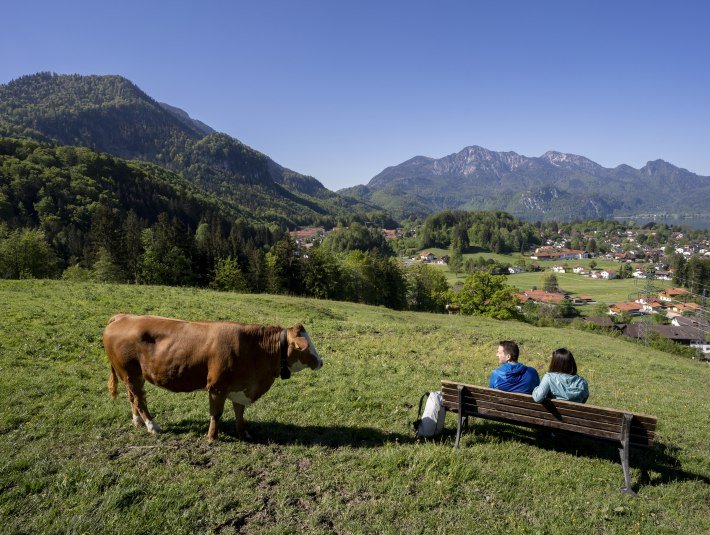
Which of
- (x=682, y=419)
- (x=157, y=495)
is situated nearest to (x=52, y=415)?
(x=157, y=495)

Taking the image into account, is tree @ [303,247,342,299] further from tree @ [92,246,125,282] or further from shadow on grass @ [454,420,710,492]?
shadow on grass @ [454,420,710,492]

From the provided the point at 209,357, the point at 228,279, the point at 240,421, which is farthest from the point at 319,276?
the point at 209,357

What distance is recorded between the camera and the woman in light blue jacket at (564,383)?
295 inches

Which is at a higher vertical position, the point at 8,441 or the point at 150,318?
the point at 150,318

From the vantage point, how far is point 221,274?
5134cm

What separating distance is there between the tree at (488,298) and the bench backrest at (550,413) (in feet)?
172

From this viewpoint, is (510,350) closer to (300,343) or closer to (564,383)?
(564,383)

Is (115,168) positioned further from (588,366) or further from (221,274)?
(588,366)

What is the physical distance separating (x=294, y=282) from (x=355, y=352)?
41.2 meters

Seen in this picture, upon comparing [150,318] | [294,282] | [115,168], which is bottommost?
[294,282]

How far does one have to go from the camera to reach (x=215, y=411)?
742 centimetres

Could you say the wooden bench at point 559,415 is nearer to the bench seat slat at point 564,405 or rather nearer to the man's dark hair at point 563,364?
the bench seat slat at point 564,405

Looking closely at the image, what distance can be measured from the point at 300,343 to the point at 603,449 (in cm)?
663

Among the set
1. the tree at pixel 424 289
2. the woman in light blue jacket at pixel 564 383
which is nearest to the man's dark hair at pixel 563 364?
the woman in light blue jacket at pixel 564 383
